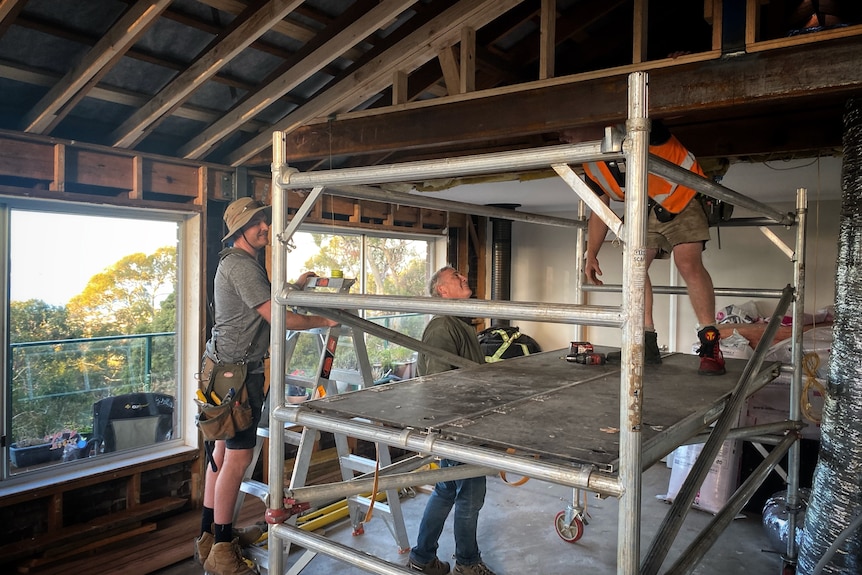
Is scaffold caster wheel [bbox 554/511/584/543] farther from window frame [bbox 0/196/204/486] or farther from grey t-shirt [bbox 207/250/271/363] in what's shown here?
window frame [bbox 0/196/204/486]

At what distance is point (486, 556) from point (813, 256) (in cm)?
423

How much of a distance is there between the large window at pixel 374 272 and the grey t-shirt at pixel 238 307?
5.71 ft

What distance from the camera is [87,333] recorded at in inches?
143

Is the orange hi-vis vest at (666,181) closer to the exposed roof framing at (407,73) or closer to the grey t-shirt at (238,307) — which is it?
the exposed roof framing at (407,73)

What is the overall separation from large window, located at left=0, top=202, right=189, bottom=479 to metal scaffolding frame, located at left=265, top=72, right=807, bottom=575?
2543 mm

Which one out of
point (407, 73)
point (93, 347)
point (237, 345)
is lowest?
point (93, 347)

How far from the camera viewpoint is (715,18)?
228cm

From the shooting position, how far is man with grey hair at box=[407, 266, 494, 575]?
9.71 feet

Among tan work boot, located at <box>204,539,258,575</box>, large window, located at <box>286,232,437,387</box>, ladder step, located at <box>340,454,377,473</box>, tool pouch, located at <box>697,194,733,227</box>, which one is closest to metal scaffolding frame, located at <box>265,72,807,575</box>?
tool pouch, located at <box>697,194,733,227</box>

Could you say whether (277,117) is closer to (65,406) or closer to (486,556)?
(65,406)

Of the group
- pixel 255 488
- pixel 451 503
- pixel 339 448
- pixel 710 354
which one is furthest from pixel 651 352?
pixel 255 488

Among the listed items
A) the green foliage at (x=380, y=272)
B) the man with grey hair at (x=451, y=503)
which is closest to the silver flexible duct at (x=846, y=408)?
the man with grey hair at (x=451, y=503)

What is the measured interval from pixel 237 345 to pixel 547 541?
2.27 m

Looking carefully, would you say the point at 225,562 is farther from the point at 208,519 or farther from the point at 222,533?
the point at 208,519
